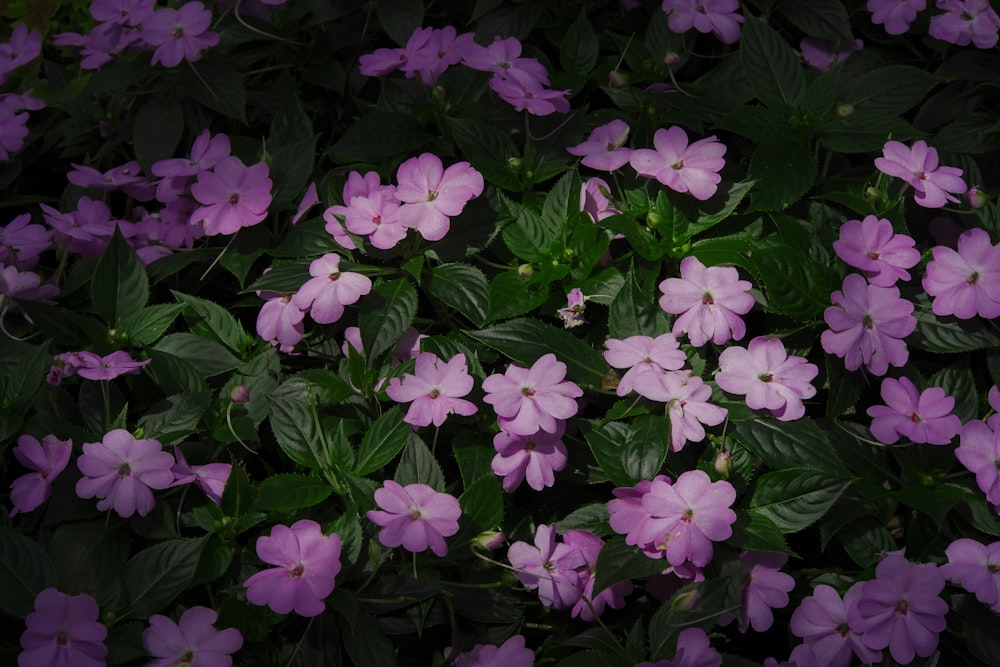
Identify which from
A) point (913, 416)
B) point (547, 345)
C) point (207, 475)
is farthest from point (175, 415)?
point (913, 416)

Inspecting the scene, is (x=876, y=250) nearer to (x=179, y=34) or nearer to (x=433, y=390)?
(x=433, y=390)

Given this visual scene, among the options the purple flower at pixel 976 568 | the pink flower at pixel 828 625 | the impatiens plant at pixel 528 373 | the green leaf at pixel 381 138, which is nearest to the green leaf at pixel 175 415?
the impatiens plant at pixel 528 373

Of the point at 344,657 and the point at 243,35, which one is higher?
the point at 243,35

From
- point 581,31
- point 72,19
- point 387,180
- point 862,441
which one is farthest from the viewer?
point 72,19

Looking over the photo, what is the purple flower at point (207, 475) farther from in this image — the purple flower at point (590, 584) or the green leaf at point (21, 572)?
the purple flower at point (590, 584)

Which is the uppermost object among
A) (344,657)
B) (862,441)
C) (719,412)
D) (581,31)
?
(581,31)

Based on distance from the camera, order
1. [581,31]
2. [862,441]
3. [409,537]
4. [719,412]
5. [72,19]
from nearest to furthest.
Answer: [409,537]
[719,412]
[862,441]
[581,31]
[72,19]

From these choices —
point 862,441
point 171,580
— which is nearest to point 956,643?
point 862,441

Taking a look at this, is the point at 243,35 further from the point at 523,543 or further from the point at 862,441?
the point at 862,441
